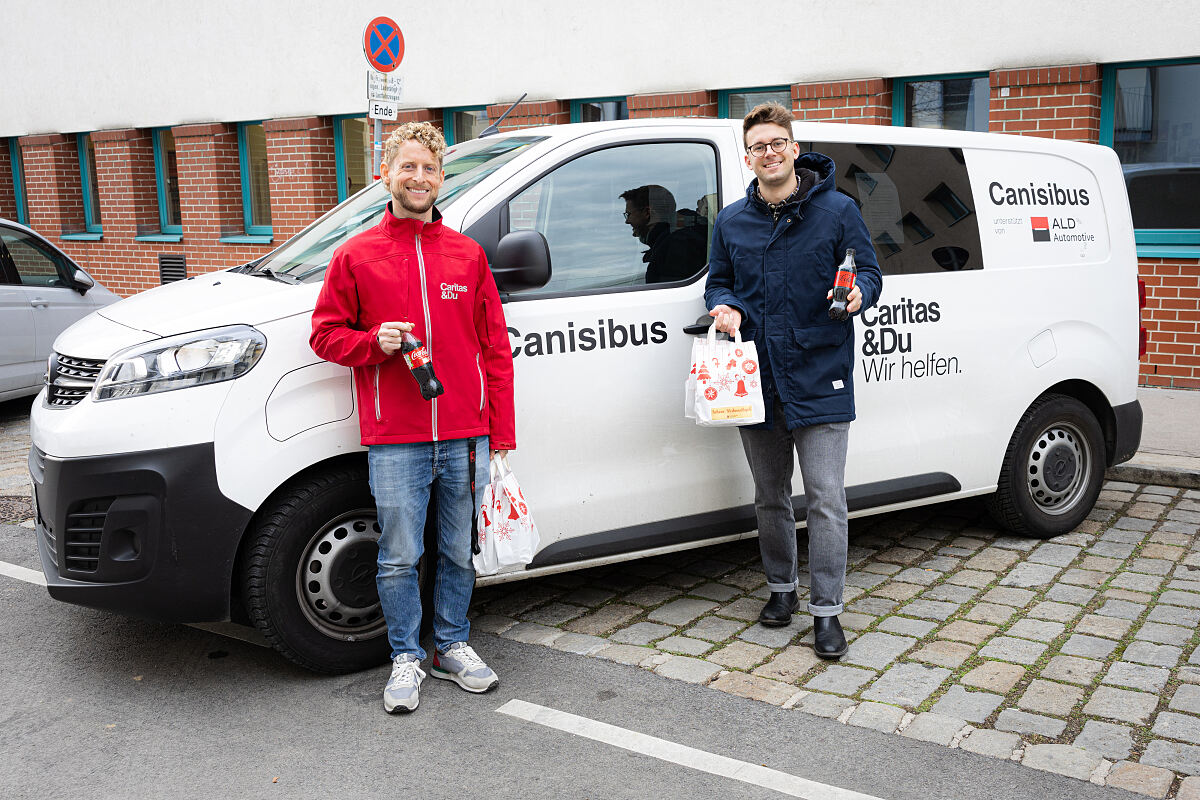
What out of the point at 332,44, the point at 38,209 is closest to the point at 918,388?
the point at 332,44

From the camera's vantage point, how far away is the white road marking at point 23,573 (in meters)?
5.39

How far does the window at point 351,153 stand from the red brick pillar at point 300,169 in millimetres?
126

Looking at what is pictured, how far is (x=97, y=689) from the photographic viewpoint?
417 cm

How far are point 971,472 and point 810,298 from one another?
1653mm

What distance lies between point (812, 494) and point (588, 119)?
330 inches

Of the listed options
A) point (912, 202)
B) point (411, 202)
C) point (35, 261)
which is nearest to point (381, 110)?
point (35, 261)

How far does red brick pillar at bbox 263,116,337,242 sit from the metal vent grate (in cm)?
201

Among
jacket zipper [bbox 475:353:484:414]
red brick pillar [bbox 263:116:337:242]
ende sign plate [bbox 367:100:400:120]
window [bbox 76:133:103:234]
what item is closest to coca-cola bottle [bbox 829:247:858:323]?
jacket zipper [bbox 475:353:484:414]

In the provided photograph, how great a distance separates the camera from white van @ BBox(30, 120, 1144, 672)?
382cm

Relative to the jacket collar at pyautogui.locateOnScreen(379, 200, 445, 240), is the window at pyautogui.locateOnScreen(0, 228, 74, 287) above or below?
above

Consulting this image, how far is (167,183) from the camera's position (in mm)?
15789

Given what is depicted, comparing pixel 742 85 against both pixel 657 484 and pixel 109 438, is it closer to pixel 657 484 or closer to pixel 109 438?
pixel 657 484

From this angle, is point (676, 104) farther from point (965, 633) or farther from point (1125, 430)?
point (965, 633)

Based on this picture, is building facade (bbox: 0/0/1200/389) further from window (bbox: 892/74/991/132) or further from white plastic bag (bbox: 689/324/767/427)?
white plastic bag (bbox: 689/324/767/427)
